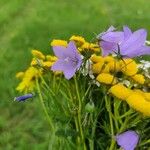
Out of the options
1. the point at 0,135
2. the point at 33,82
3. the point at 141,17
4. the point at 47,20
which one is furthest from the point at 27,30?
the point at 33,82

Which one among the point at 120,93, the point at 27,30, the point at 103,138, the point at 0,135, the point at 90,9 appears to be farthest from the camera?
the point at 90,9

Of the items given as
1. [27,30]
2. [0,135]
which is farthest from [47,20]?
[0,135]

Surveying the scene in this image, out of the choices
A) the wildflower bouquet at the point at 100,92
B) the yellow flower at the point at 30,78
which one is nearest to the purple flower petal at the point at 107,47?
the wildflower bouquet at the point at 100,92

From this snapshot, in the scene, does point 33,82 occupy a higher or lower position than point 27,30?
higher

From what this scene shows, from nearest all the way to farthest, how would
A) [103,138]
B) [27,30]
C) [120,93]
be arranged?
[120,93] → [103,138] → [27,30]

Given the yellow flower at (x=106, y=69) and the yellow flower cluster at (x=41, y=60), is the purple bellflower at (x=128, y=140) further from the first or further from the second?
the yellow flower cluster at (x=41, y=60)

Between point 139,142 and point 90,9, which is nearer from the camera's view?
point 139,142

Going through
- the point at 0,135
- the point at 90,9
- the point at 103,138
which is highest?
the point at 103,138

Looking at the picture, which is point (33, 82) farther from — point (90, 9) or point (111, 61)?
point (90, 9)

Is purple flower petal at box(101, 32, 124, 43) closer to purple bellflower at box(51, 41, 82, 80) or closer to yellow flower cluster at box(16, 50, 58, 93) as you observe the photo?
purple bellflower at box(51, 41, 82, 80)
